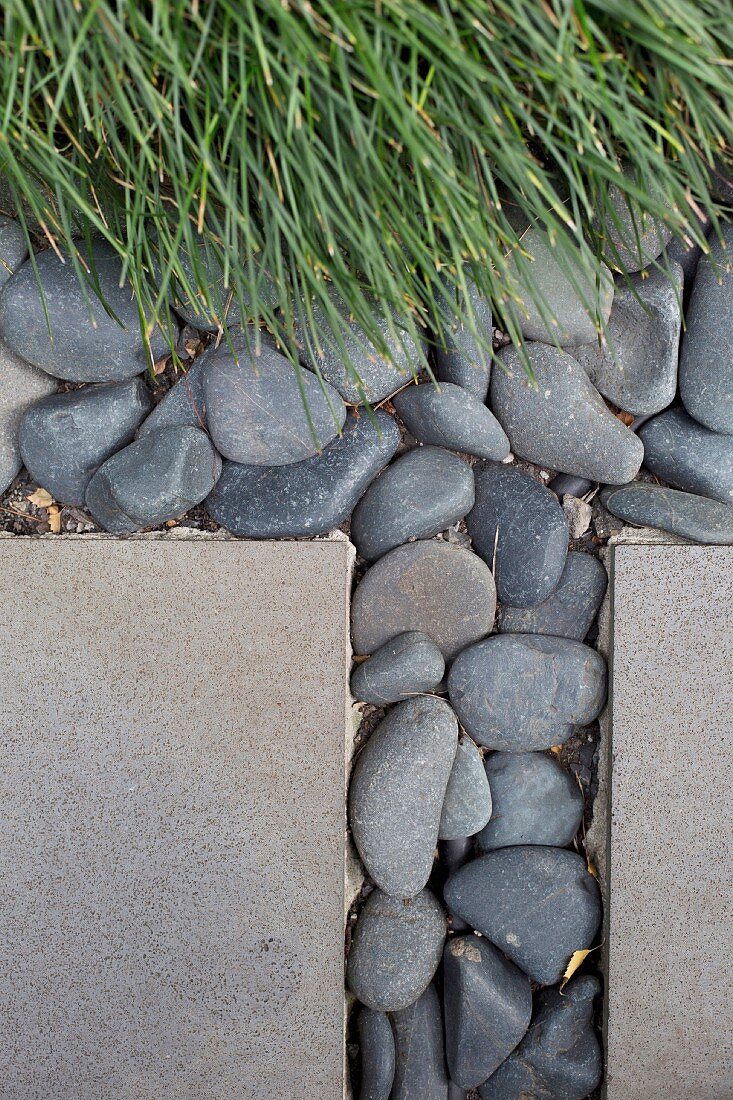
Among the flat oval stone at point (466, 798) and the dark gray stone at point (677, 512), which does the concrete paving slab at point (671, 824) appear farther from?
the flat oval stone at point (466, 798)

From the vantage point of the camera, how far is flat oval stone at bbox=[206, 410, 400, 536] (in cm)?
122

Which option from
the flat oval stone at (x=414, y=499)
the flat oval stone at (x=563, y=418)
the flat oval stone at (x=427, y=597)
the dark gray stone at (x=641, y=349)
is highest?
the dark gray stone at (x=641, y=349)

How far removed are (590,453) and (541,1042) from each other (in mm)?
890

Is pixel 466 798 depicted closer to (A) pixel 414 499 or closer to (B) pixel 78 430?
(A) pixel 414 499

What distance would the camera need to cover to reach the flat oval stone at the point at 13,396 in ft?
4.12

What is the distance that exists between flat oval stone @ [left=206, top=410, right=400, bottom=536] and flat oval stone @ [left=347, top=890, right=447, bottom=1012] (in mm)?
582

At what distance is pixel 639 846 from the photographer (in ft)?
4.02

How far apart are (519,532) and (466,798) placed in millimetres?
407

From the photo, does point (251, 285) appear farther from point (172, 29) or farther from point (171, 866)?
point (171, 866)

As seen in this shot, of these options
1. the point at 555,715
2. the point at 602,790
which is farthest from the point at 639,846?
the point at 555,715

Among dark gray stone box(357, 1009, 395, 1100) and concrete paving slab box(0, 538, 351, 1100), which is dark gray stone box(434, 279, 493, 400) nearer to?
concrete paving slab box(0, 538, 351, 1100)

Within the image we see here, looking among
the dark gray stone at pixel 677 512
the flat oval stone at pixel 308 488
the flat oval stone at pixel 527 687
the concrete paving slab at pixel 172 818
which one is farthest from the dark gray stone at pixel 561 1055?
the flat oval stone at pixel 308 488

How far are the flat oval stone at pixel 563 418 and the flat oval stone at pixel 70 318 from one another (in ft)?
1.73

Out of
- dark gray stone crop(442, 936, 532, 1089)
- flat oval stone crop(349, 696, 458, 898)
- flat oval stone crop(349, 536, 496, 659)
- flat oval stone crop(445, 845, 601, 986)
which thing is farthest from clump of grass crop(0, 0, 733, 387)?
dark gray stone crop(442, 936, 532, 1089)
